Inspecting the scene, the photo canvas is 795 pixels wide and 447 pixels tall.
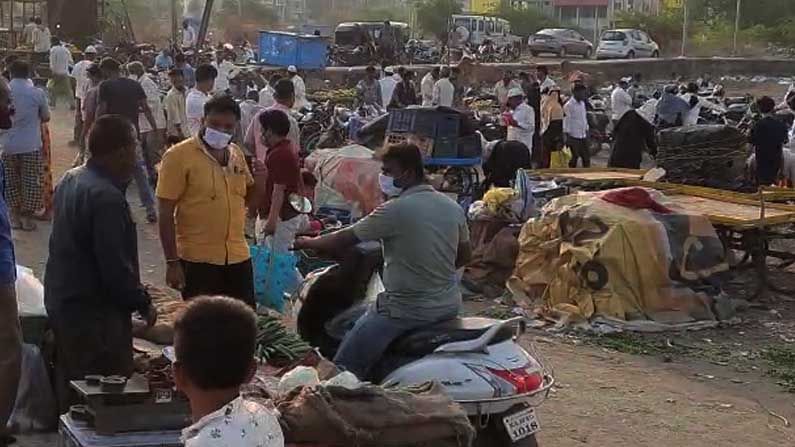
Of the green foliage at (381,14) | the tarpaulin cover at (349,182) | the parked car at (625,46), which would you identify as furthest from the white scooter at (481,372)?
the green foliage at (381,14)

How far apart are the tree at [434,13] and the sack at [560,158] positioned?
2114 inches

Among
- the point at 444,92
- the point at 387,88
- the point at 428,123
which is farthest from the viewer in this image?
the point at 387,88

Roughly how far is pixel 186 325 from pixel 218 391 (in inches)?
7.6

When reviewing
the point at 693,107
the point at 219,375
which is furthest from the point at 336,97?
the point at 219,375

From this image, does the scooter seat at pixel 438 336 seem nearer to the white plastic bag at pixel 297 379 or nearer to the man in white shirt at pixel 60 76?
the white plastic bag at pixel 297 379

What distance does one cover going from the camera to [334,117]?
801 inches

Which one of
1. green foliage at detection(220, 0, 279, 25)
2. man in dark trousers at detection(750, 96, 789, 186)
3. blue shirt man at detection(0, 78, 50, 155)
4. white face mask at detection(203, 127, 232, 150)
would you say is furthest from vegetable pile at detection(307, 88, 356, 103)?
green foliage at detection(220, 0, 279, 25)

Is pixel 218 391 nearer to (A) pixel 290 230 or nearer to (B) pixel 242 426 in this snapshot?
Answer: (B) pixel 242 426

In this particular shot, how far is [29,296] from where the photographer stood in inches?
265

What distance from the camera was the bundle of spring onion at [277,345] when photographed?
228 inches

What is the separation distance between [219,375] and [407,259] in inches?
108

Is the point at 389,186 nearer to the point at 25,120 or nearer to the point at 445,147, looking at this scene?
the point at 25,120

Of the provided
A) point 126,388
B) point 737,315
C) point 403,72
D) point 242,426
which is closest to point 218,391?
point 242,426

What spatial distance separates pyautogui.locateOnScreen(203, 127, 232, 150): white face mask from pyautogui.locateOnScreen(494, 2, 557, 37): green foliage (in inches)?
2664
